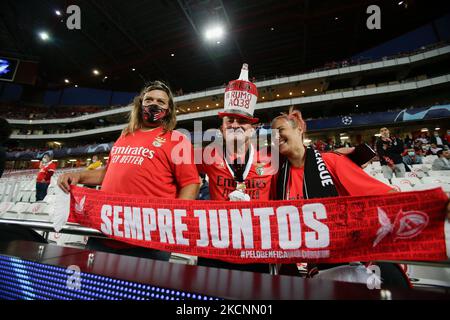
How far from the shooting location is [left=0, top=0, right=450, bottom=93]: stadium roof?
57.4ft

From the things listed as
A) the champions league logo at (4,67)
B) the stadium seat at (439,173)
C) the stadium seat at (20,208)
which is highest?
the champions league logo at (4,67)

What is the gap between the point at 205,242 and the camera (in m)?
1.51

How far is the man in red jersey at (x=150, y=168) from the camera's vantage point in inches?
63.5

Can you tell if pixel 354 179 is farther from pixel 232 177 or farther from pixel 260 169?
pixel 232 177

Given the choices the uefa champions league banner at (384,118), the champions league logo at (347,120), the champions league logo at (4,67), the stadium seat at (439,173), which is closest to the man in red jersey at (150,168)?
the stadium seat at (439,173)

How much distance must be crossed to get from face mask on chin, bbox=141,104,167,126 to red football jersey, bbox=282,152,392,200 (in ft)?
3.74

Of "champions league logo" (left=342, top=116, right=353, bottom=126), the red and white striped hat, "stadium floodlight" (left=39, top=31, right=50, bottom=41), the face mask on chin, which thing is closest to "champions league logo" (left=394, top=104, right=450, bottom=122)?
"champions league logo" (left=342, top=116, right=353, bottom=126)

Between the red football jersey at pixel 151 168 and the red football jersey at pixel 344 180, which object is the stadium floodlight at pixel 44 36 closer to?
the red football jersey at pixel 151 168

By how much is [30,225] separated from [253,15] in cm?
2053

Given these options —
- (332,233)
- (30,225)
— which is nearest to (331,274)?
(332,233)

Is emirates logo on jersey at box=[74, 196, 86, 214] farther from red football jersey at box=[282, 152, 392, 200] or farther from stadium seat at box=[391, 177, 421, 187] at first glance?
stadium seat at box=[391, 177, 421, 187]

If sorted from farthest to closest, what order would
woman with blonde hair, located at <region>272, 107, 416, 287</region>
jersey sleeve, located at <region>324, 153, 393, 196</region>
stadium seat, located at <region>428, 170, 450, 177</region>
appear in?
stadium seat, located at <region>428, 170, 450, 177</region> < jersey sleeve, located at <region>324, 153, 393, 196</region> < woman with blonde hair, located at <region>272, 107, 416, 287</region>

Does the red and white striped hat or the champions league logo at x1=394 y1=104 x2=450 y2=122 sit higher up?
the champions league logo at x1=394 y1=104 x2=450 y2=122

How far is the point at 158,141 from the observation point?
172 cm
